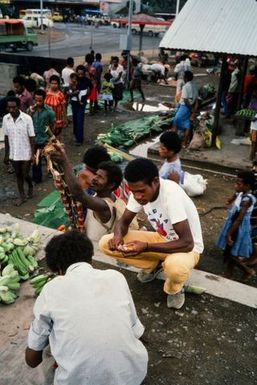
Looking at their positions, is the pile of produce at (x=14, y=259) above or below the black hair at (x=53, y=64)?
below

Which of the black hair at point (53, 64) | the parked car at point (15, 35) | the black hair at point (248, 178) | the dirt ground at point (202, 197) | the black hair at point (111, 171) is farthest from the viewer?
the parked car at point (15, 35)

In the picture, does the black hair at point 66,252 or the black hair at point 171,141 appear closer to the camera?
the black hair at point 66,252

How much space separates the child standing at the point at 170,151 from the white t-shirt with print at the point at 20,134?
8.31 ft

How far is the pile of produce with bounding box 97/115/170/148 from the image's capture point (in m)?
9.38

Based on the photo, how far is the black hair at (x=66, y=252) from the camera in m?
2.20

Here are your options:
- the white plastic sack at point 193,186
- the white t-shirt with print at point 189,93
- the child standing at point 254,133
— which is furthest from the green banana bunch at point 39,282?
the white t-shirt with print at point 189,93

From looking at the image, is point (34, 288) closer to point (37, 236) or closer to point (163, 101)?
point (37, 236)

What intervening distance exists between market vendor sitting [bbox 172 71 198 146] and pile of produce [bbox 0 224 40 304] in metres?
5.54

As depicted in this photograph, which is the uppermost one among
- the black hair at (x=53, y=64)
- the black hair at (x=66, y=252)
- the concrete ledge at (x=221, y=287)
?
the black hair at (x=66, y=252)

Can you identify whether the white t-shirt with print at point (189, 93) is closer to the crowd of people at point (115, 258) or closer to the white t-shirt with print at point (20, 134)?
the white t-shirt with print at point (20, 134)

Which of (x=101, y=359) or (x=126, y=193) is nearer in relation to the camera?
(x=101, y=359)

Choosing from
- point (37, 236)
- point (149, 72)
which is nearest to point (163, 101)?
point (149, 72)

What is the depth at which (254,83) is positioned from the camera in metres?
10.7

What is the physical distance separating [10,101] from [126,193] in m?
2.47
